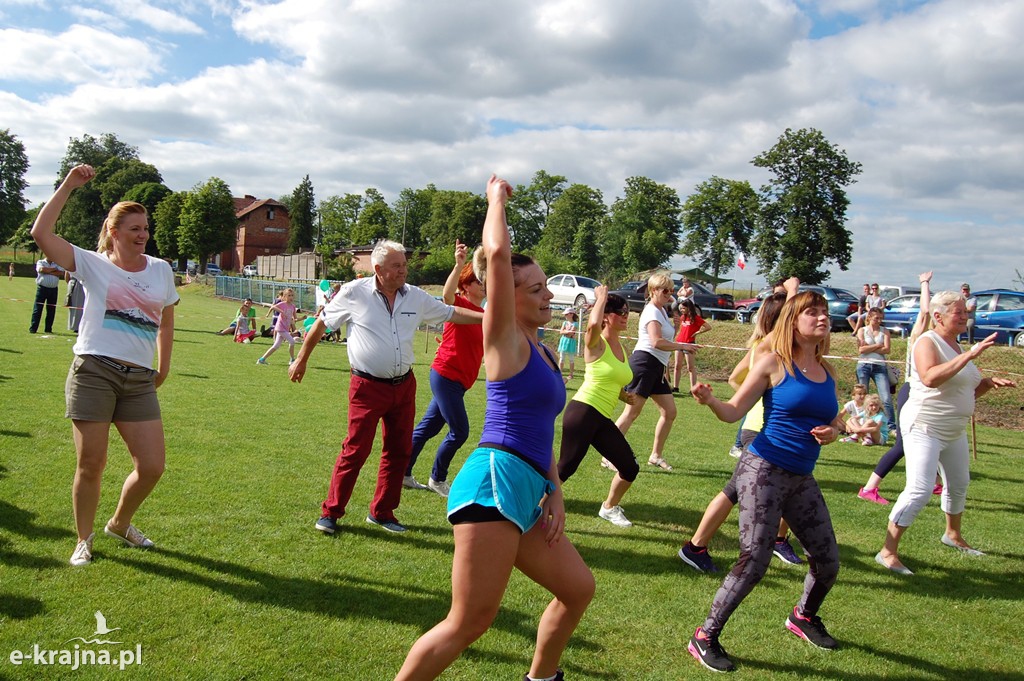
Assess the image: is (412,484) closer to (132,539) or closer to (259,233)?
(132,539)

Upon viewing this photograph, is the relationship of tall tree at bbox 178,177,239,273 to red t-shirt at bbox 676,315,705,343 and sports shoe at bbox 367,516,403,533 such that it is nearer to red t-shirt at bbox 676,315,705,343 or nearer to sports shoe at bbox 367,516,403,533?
red t-shirt at bbox 676,315,705,343

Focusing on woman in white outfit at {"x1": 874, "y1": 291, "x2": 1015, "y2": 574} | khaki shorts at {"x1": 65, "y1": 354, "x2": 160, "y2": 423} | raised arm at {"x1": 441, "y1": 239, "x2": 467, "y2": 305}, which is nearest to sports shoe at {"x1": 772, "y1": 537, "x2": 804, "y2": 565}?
woman in white outfit at {"x1": 874, "y1": 291, "x2": 1015, "y2": 574}

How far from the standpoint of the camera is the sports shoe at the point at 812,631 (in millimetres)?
4020

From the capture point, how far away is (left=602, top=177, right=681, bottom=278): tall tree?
67.4m

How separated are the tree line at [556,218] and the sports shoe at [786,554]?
44010mm

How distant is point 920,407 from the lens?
5312mm

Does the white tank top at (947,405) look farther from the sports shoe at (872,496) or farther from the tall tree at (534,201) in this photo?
the tall tree at (534,201)

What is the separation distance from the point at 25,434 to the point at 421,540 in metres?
4.85

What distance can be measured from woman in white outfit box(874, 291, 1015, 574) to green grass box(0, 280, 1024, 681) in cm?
53

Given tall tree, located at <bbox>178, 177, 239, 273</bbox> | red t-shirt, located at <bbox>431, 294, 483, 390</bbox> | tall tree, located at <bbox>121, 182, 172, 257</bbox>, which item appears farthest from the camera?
tall tree, located at <bbox>121, 182, 172, 257</bbox>

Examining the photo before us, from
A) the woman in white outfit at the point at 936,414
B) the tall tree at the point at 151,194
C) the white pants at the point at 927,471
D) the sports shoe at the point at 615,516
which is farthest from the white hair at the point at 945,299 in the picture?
the tall tree at the point at 151,194

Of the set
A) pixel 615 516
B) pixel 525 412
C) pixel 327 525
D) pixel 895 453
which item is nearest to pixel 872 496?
pixel 895 453

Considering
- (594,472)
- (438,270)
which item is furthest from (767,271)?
(594,472)

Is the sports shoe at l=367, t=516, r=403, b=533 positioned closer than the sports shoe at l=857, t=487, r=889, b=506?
Yes
